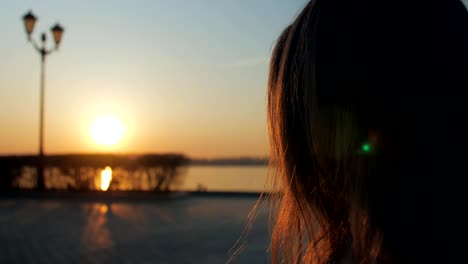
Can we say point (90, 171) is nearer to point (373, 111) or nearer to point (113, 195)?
point (113, 195)

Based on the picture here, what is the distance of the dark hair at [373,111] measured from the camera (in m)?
0.84

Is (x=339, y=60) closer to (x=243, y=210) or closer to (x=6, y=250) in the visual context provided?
(x=6, y=250)

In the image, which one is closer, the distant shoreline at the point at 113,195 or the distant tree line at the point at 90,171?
the distant shoreline at the point at 113,195

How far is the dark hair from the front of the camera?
2.75 feet

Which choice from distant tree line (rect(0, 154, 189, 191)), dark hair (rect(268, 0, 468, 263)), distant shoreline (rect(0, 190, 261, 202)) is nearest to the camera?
dark hair (rect(268, 0, 468, 263))

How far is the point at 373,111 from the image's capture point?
0.88m

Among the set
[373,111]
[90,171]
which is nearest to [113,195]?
[90,171]

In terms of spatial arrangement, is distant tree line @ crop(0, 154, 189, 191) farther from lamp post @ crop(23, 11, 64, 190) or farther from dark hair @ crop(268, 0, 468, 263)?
dark hair @ crop(268, 0, 468, 263)

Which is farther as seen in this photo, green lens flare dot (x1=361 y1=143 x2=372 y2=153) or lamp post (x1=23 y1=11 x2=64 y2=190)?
lamp post (x1=23 y1=11 x2=64 y2=190)

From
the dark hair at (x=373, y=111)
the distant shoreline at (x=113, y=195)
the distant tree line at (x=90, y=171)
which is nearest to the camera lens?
the dark hair at (x=373, y=111)

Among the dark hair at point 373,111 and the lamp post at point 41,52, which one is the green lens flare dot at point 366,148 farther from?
the lamp post at point 41,52

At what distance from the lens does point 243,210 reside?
14578 millimetres

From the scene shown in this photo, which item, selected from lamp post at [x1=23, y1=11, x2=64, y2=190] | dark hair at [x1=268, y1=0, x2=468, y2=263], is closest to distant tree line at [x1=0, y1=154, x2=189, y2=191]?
lamp post at [x1=23, y1=11, x2=64, y2=190]

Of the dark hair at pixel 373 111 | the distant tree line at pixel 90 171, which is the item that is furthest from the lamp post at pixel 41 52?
the dark hair at pixel 373 111
